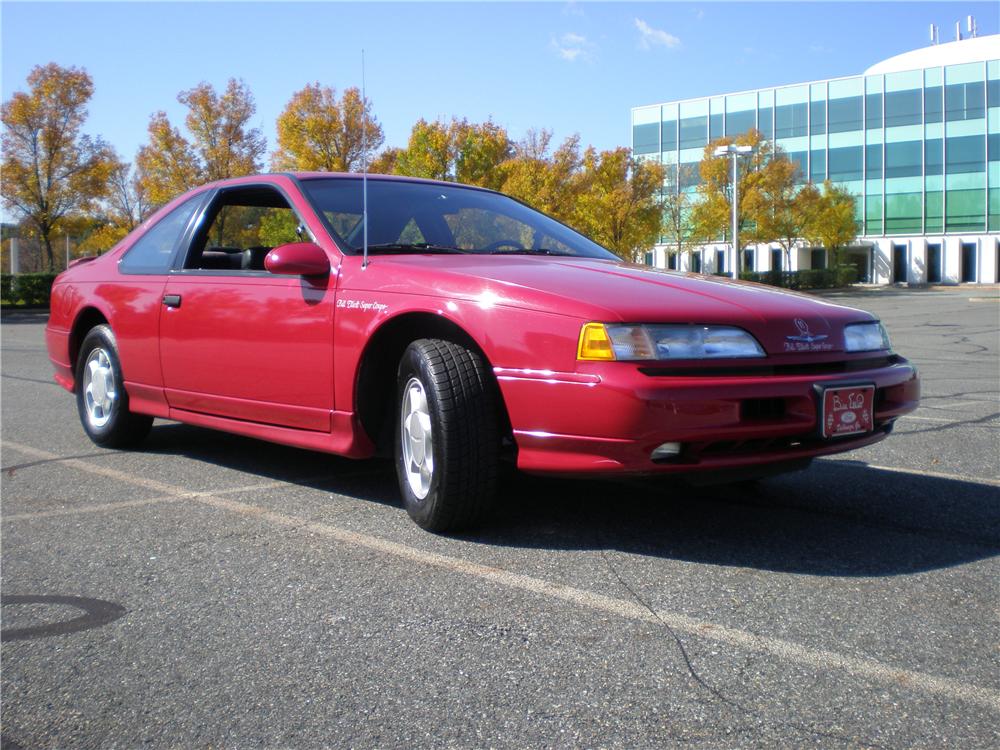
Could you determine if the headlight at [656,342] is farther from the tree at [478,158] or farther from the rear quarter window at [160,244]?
the tree at [478,158]

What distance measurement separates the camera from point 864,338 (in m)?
3.65

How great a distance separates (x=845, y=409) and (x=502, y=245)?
173 cm

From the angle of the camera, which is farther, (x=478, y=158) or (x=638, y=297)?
(x=478, y=158)

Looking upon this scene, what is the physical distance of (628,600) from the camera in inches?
112

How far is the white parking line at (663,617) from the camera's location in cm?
225

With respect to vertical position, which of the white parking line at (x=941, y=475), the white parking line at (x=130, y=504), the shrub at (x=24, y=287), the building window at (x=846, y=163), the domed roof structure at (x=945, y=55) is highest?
the domed roof structure at (x=945, y=55)

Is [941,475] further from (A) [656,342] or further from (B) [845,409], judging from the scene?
(A) [656,342]

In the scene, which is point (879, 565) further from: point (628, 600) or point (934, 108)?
point (934, 108)

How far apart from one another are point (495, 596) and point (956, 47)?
60.8m

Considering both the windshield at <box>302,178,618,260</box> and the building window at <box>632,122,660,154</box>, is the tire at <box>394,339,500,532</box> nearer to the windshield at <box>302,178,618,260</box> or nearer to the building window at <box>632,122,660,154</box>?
the windshield at <box>302,178,618,260</box>

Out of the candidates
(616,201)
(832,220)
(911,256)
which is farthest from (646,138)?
(616,201)

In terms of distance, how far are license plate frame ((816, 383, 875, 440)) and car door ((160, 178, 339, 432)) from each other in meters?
1.91

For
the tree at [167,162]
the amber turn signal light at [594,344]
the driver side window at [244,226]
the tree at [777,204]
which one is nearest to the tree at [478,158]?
the tree at [167,162]

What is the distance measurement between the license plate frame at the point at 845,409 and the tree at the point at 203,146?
31.5m
